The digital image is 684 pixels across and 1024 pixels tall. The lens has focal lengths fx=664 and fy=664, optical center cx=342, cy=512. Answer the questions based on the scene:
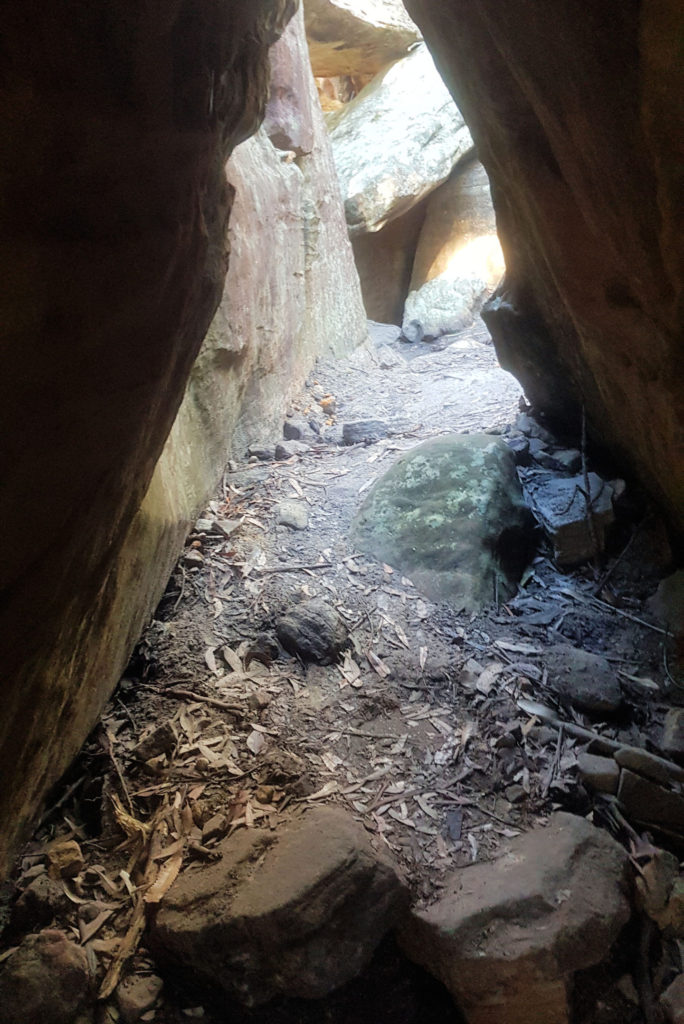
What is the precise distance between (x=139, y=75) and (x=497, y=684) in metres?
2.42

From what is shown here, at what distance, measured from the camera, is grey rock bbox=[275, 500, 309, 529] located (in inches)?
146

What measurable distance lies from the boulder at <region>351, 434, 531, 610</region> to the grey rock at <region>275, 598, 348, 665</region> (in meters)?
0.60

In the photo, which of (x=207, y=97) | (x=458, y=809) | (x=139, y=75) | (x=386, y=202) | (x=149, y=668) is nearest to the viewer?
(x=139, y=75)

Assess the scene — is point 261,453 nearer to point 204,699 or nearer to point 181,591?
point 181,591

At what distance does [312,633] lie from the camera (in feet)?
9.24

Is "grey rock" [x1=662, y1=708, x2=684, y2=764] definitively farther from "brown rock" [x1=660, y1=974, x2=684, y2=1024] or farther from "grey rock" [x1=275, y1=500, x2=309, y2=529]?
"grey rock" [x1=275, y1=500, x2=309, y2=529]

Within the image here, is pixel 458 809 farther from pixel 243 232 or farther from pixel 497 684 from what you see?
pixel 243 232

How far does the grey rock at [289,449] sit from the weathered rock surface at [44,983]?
10.4ft

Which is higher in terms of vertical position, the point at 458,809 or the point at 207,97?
the point at 207,97

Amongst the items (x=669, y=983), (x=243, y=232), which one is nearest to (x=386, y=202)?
(x=243, y=232)

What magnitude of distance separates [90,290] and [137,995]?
1763 millimetres

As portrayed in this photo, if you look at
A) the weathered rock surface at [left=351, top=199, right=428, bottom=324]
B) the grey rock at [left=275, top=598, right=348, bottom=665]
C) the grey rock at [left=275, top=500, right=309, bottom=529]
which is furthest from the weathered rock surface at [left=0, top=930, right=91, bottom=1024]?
the weathered rock surface at [left=351, top=199, right=428, bottom=324]

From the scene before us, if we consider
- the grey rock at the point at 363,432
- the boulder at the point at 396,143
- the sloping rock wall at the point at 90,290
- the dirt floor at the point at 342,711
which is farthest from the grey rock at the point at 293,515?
the boulder at the point at 396,143

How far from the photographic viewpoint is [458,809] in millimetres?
2320
